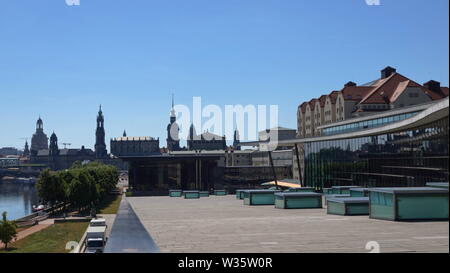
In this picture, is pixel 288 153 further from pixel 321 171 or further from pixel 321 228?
pixel 321 228

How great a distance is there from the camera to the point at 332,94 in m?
102

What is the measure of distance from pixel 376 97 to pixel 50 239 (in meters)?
61.0

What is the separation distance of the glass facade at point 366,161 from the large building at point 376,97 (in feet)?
43.5

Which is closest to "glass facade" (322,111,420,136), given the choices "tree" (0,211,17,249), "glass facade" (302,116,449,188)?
"glass facade" (302,116,449,188)

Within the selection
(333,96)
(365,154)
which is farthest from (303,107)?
(365,154)

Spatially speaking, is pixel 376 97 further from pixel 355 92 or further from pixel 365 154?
pixel 365 154

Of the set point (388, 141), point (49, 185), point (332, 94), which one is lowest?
point (49, 185)

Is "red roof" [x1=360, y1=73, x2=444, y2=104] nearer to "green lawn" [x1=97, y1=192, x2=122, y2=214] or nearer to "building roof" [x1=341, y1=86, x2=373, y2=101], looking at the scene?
"building roof" [x1=341, y1=86, x2=373, y2=101]

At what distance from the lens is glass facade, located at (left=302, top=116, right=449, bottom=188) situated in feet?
113

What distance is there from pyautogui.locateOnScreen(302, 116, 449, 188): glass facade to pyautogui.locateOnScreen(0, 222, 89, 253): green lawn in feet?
91.5
